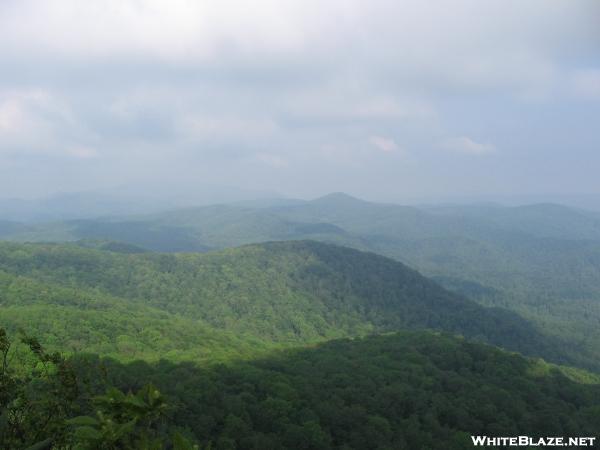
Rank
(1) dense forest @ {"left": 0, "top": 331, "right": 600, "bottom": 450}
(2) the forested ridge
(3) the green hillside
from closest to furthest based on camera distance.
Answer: (2) the forested ridge
(1) dense forest @ {"left": 0, "top": 331, "right": 600, "bottom": 450}
(3) the green hillside

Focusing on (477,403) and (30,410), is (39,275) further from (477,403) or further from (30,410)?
(30,410)

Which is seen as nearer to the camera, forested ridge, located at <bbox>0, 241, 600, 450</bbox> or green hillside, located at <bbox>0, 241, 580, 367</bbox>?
forested ridge, located at <bbox>0, 241, 600, 450</bbox>

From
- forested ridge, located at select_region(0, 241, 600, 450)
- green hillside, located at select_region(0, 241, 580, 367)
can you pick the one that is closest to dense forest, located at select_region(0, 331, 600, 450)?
forested ridge, located at select_region(0, 241, 600, 450)

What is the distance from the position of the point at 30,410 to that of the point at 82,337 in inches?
3520

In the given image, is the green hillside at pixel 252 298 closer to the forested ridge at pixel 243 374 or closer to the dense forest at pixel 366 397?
the forested ridge at pixel 243 374

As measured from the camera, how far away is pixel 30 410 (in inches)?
297

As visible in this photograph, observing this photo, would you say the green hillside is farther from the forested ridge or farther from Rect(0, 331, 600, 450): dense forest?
Rect(0, 331, 600, 450): dense forest

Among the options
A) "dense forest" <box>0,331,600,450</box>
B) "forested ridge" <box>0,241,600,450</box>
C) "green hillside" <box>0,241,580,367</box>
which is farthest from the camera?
"green hillside" <box>0,241,580,367</box>

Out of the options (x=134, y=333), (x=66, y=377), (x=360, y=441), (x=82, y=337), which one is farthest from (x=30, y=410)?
(x=134, y=333)

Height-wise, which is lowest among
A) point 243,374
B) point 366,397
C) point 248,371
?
point 366,397

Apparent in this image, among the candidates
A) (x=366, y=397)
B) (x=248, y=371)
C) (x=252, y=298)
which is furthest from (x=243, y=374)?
(x=252, y=298)

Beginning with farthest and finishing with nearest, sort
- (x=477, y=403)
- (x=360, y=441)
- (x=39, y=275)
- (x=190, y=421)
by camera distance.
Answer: (x=39, y=275) → (x=477, y=403) → (x=360, y=441) → (x=190, y=421)

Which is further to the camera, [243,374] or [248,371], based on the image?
[248,371]

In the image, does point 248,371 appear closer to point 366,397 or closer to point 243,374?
point 243,374
